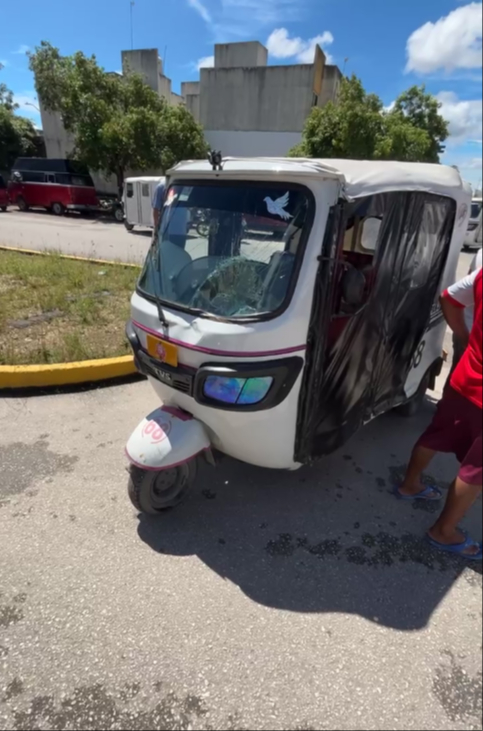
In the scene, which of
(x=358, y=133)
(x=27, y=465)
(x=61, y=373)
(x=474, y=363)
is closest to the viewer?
(x=474, y=363)

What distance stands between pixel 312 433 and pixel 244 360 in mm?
703

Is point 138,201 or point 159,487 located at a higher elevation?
point 138,201

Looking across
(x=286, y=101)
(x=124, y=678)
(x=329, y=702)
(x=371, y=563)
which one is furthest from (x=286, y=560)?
(x=286, y=101)

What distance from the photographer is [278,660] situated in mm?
1892

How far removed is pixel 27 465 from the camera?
122 inches

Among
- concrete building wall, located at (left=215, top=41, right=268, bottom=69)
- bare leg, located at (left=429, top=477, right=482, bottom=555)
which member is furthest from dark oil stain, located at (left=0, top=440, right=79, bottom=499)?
concrete building wall, located at (left=215, top=41, right=268, bottom=69)

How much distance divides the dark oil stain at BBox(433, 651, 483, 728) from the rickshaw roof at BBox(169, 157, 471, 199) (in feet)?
7.34

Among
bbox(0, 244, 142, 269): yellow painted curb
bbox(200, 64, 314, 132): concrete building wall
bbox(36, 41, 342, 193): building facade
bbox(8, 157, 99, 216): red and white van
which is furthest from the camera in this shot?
bbox(36, 41, 342, 193): building facade

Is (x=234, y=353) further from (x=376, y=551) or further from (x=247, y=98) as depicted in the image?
(x=247, y=98)

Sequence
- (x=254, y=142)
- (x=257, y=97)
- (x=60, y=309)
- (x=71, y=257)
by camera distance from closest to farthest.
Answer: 1. (x=60, y=309)
2. (x=71, y=257)
3. (x=257, y=97)
4. (x=254, y=142)

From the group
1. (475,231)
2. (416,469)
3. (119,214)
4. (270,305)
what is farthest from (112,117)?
(416,469)

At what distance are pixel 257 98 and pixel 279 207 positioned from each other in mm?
29747

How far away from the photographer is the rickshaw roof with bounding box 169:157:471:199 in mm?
2109

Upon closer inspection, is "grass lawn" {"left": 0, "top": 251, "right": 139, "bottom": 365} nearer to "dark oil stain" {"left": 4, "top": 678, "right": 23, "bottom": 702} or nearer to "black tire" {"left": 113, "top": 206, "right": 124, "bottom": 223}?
"dark oil stain" {"left": 4, "top": 678, "right": 23, "bottom": 702}
